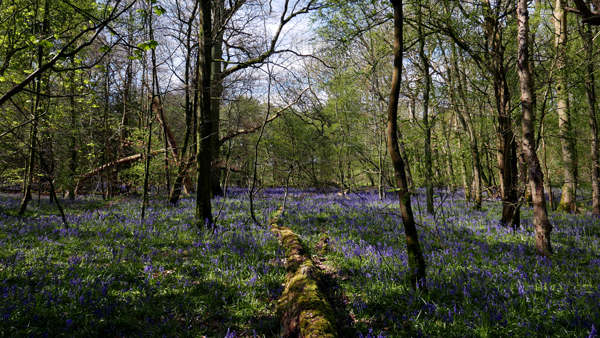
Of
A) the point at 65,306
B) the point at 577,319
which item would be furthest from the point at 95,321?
the point at 577,319

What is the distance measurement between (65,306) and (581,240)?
31.8ft

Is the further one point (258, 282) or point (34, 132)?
point (34, 132)

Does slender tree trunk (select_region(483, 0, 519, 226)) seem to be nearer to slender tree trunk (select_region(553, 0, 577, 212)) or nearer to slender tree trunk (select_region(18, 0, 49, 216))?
slender tree trunk (select_region(553, 0, 577, 212))

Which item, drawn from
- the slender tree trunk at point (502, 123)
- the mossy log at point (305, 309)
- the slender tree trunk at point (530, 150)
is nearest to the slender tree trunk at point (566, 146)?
the slender tree trunk at point (502, 123)

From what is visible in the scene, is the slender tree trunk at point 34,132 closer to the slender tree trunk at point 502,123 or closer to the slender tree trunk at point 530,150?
the slender tree trunk at point 530,150

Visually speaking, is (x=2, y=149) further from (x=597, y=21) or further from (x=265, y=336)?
(x=597, y=21)

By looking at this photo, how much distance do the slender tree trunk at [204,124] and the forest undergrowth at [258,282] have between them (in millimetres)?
705

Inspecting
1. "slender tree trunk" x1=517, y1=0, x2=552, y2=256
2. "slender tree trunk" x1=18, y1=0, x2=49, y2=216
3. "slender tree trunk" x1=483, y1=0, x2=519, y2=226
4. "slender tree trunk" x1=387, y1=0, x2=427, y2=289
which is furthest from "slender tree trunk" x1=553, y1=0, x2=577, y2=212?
"slender tree trunk" x1=18, y1=0, x2=49, y2=216

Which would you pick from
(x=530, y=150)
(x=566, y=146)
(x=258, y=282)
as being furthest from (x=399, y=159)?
(x=566, y=146)

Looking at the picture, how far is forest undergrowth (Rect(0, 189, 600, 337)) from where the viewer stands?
122 inches

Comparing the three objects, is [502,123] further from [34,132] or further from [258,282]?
[34,132]

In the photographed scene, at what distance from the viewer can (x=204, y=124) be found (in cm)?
711

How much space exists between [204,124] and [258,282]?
4.57m

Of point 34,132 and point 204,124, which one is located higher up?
point 204,124
